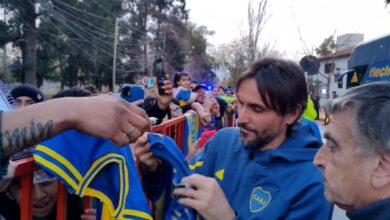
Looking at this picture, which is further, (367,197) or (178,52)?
(178,52)

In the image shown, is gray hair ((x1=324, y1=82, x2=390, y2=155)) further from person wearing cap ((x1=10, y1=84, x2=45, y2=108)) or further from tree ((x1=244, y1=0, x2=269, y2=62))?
tree ((x1=244, y1=0, x2=269, y2=62))

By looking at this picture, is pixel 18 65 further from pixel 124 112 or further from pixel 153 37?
pixel 124 112

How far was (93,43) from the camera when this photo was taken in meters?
38.3

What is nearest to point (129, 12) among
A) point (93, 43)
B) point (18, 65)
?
point (93, 43)

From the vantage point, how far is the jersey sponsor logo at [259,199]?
1.80m

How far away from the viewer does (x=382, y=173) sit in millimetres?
1396

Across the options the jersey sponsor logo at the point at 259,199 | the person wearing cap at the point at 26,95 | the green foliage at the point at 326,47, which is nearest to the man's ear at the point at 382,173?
the jersey sponsor logo at the point at 259,199

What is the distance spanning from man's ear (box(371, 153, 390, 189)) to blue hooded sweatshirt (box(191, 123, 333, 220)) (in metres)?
0.41

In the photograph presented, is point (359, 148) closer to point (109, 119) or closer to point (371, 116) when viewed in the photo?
point (371, 116)

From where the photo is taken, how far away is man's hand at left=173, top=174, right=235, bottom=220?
158 centimetres

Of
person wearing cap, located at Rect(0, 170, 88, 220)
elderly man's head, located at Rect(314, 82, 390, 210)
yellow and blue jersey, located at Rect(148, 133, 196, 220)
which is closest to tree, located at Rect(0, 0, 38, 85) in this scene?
person wearing cap, located at Rect(0, 170, 88, 220)

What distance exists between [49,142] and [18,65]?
33.5 metres

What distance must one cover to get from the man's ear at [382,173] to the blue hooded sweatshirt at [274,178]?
411 mm

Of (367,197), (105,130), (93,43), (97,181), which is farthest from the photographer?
(93,43)
